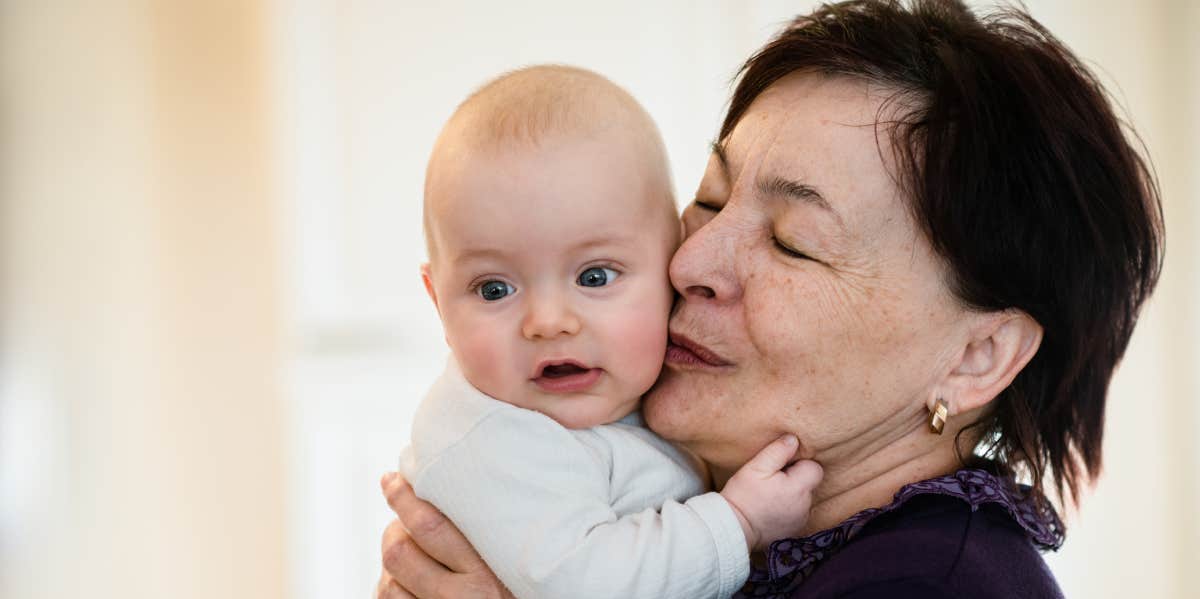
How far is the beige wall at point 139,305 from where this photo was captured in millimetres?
3066

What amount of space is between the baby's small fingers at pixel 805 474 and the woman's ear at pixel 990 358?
178 mm

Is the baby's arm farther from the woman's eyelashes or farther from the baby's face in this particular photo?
the woman's eyelashes

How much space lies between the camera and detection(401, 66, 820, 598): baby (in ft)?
3.84

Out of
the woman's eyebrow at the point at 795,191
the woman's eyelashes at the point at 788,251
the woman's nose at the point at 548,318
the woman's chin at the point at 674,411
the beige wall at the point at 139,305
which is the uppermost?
the woman's eyebrow at the point at 795,191

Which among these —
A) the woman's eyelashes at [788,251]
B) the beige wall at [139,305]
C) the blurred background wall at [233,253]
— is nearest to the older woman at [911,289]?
the woman's eyelashes at [788,251]

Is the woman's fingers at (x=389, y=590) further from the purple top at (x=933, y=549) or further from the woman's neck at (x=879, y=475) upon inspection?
the woman's neck at (x=879, y=475)

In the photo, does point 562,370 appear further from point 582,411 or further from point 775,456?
point 775,456

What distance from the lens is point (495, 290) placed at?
49.1 inches

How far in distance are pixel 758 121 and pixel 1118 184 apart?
1.38 feet

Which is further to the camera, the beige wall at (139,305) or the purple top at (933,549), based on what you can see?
the beige wall at (139,305)

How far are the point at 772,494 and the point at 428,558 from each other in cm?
46

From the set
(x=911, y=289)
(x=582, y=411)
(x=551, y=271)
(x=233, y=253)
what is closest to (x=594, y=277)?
(x=551, y=271)

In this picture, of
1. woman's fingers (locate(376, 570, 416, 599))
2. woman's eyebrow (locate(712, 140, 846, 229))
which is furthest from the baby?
woman's fingers (locate(376, 570, 416, 599))

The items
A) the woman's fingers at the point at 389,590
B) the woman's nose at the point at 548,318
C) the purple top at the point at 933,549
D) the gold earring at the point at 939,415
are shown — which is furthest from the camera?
the woman's fingers at the point at 389,590
